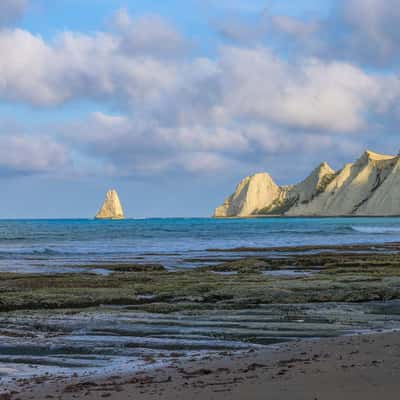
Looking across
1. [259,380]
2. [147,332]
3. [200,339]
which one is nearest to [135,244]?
[147,332]

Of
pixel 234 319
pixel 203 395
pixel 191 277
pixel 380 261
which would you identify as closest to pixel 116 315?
pixel 234 319

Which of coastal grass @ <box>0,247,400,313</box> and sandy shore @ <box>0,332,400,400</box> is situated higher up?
sandy shore @ <box>0,332,400,400</box>

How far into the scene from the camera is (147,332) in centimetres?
1205

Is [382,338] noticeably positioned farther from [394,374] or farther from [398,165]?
[398,165]

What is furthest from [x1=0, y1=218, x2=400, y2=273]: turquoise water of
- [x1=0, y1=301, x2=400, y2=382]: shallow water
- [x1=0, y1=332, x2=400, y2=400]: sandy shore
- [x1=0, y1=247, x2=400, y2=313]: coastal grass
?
[x1=0, y1=332, x2=400, y2=400]: sandy shore

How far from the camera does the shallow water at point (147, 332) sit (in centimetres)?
945

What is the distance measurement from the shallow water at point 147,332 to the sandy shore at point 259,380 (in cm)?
81

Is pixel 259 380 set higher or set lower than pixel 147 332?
higher

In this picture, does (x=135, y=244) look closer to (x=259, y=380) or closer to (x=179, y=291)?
(x=179, y=291)

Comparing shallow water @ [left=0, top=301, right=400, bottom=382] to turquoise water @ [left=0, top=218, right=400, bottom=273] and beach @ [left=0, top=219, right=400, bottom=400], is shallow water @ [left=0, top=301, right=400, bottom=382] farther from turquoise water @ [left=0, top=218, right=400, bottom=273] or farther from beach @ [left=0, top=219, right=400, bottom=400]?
turquoise water @ [left=0, top=218, right=400, bottom=273]

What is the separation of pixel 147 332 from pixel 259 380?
4634 mm

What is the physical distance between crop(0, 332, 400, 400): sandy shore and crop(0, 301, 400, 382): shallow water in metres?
0.81

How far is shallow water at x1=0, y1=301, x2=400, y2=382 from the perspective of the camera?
372 inches

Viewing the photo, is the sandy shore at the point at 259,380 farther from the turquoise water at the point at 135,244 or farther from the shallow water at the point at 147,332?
the turquoise water at the point at 135,244
